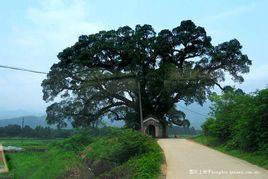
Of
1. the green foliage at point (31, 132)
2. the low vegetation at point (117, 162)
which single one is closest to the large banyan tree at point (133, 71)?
the green foliage at point (31, 132)

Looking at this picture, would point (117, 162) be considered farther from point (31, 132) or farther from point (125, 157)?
point (31, 132)

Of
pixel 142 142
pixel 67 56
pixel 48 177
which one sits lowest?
pixel 48 177

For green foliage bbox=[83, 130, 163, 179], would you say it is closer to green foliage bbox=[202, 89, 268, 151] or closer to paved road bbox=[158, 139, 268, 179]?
paved road bbox=[158, 139, 268, 179]

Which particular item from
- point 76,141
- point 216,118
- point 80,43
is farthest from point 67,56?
point 216,118

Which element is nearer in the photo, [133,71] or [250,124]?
[250,124]

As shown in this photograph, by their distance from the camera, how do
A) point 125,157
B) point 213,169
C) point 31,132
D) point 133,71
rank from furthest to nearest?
point 31,132 → point 133,71 → point 125,157 → point 213,169

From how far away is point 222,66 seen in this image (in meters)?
51.1

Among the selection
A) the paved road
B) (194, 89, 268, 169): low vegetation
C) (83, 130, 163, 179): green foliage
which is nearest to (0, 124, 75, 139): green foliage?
(194, 89, 268, 169): low vegetation

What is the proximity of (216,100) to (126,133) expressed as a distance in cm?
1223

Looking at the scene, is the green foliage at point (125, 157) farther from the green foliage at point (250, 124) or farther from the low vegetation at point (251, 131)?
the green foliage at point (250, 124)

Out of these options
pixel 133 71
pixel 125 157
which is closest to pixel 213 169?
pixel 125 157

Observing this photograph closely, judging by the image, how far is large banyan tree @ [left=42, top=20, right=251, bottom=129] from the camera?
49.3m

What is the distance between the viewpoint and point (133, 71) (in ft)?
164

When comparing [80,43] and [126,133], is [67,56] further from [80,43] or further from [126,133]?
[126,133]
